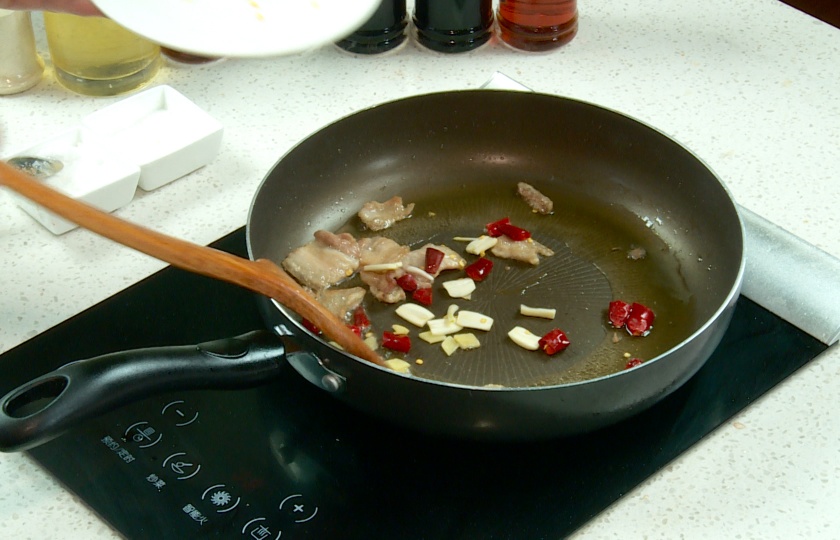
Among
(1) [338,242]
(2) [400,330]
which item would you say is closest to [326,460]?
(2) [400,330]

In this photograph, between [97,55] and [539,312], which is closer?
[539,312]

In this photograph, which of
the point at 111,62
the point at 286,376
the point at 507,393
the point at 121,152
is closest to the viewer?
the point at 507,393

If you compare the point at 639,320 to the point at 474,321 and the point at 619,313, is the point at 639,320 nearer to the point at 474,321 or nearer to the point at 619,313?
the point at 619,313

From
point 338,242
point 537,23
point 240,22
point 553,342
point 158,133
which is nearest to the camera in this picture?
point 240,22

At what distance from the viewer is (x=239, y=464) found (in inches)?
29.5

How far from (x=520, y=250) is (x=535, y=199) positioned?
3.8 inches

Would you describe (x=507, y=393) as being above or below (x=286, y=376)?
above

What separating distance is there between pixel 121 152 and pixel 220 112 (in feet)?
0.61

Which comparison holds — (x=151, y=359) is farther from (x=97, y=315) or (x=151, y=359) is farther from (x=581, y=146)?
(x=581, y=146)

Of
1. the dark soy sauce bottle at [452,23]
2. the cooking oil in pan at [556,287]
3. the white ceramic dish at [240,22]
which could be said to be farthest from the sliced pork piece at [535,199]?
the white ceramic dish at [240,22]

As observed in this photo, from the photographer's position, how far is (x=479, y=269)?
0.95m

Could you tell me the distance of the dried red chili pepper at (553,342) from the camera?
856 mm

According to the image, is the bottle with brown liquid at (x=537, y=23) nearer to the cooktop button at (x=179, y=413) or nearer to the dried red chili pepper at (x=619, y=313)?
the dried red chili pepper at (x=619, y=313)

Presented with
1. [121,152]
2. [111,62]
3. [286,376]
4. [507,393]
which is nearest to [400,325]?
[286,376]
